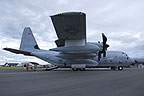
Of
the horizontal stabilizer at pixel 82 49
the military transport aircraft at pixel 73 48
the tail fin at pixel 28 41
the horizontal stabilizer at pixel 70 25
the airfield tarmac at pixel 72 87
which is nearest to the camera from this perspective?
the airfield tarmac at pixel 72 87

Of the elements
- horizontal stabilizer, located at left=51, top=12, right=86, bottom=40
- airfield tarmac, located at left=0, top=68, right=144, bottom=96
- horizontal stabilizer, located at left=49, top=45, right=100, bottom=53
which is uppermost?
horizontal stabilizer, located at left=51, top=12, right=86, bottom=40

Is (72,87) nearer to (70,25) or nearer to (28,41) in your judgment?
(70,25)

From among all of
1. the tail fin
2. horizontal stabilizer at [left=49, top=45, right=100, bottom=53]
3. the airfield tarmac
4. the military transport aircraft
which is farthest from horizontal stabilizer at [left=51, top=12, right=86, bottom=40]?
the tail fin

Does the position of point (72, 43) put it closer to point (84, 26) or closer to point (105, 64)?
point (84, 26)

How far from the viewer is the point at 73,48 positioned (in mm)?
15719

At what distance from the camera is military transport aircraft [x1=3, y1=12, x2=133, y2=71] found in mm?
11648

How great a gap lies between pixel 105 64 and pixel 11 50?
1580 centimetres

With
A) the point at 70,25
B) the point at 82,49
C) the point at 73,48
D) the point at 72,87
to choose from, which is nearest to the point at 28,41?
the point at 73,48

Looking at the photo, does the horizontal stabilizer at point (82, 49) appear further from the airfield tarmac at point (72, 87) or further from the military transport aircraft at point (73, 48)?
the airfield tarmac at point (72, 87)

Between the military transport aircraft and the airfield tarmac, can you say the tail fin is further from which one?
the airfield tarmac

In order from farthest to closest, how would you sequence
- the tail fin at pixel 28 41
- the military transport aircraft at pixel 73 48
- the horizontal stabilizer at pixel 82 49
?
1. the tail fin at pixel 28 41
2. the horizontal stabilizer at pixel 82 49
3. the military transport aircraft at pixel 73 48

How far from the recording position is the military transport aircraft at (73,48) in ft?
38.2

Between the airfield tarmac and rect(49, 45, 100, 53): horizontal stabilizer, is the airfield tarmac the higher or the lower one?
the lower one

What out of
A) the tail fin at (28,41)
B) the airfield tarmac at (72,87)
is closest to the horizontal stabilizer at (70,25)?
the airfield tarmac at (72,87)
